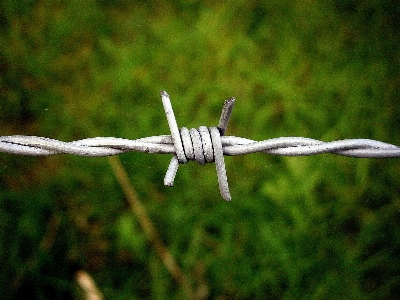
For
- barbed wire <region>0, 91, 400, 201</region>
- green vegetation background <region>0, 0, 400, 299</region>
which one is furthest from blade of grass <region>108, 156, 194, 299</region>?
barbed wire <region>0, 91, 400, 201</region>

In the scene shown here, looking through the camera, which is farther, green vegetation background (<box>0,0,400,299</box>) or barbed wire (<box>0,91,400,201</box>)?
green vegetation background (<box>0,0,400,299</box>)

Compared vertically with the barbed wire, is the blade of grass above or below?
above

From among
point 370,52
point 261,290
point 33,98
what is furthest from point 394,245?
point 33,98

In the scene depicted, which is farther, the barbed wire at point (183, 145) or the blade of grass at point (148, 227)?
the blade of grass at point (148, 227)

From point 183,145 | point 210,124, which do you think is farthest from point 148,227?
point 183,145

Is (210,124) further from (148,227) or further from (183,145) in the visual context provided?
(183,145)

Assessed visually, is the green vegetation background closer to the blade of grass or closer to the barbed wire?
the blade of grass

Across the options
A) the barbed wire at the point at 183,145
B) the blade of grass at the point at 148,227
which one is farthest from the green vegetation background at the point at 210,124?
the barbed wire at the point at 183,145

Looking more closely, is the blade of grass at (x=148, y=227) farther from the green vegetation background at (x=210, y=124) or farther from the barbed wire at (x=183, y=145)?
the barbed wire at (x=183, y=145)
